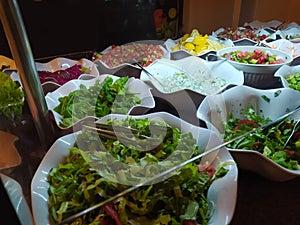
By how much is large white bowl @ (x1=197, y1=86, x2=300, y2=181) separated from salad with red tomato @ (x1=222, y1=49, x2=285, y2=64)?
8.5 inches

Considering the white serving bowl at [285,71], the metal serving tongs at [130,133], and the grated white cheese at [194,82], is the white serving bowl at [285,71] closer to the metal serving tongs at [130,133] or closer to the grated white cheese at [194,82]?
the grated white cheese at [194,82]

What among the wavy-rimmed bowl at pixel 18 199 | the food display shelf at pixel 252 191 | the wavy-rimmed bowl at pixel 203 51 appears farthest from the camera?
the wavy-rimmed bowl at pixel 203 51

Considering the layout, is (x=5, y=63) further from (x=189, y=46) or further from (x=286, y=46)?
(x=286, y=46)

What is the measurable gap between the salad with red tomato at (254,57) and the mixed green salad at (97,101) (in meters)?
0.39

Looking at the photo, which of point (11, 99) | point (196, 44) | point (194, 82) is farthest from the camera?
point (196, 44)

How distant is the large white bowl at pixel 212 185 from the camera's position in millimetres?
423

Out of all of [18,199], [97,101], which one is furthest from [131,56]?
[18,199]

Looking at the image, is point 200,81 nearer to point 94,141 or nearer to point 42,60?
point 94,141

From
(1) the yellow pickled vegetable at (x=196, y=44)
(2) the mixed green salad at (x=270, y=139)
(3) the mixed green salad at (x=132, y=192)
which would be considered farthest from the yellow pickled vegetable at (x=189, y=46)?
(3) the mixed green salad at (x=132, y=192)

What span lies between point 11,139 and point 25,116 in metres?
0.07

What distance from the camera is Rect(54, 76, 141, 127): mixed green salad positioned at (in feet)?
Result: 2.15

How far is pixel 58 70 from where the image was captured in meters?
0.94

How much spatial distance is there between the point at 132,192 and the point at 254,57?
732 mm

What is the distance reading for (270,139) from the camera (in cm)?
61
